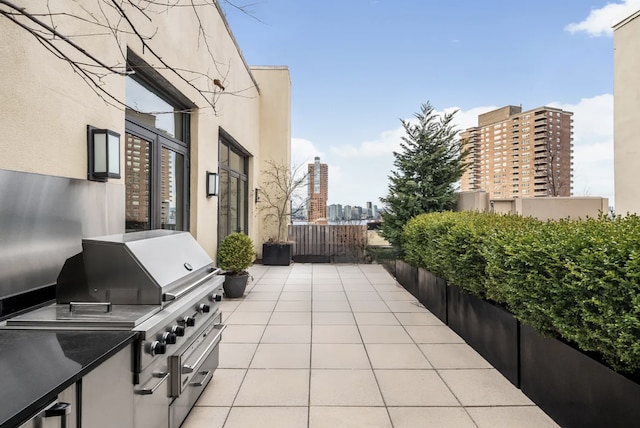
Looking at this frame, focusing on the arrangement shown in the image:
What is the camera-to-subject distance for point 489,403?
237 centimetres

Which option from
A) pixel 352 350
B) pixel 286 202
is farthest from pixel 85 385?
pixel 286 202

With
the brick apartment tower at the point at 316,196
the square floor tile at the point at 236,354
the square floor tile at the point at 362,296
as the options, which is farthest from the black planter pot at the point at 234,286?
the brick apartment tower at the point at 316,196

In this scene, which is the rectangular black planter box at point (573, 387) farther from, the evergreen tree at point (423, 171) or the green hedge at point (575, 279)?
the evergreen tree at point (423, 171)

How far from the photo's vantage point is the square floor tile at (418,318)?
167 inches

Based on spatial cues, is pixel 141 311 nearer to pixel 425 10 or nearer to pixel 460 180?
pixel 460 180

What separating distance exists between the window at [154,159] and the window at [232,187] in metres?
1.55

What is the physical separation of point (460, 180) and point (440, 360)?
5127mm

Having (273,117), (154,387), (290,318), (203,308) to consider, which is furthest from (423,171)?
(154,387)

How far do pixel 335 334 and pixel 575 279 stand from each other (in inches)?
97.1

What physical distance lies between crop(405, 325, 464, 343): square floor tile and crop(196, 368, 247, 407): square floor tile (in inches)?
74.8

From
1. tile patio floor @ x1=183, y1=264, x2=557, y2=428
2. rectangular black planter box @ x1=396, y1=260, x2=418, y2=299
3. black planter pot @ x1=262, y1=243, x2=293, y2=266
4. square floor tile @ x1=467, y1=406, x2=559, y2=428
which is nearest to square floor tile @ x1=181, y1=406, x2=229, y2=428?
tile patio floor @ x1=183, y1=264, x2=557, y2=428

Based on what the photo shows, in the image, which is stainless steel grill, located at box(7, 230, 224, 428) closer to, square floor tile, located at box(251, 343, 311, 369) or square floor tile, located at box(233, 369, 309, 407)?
square floor tile, located at box(233, 369, 309, 407)

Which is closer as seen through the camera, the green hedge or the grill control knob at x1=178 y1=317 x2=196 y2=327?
the green hedge

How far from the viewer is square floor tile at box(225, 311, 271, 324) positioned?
4.21 meters
